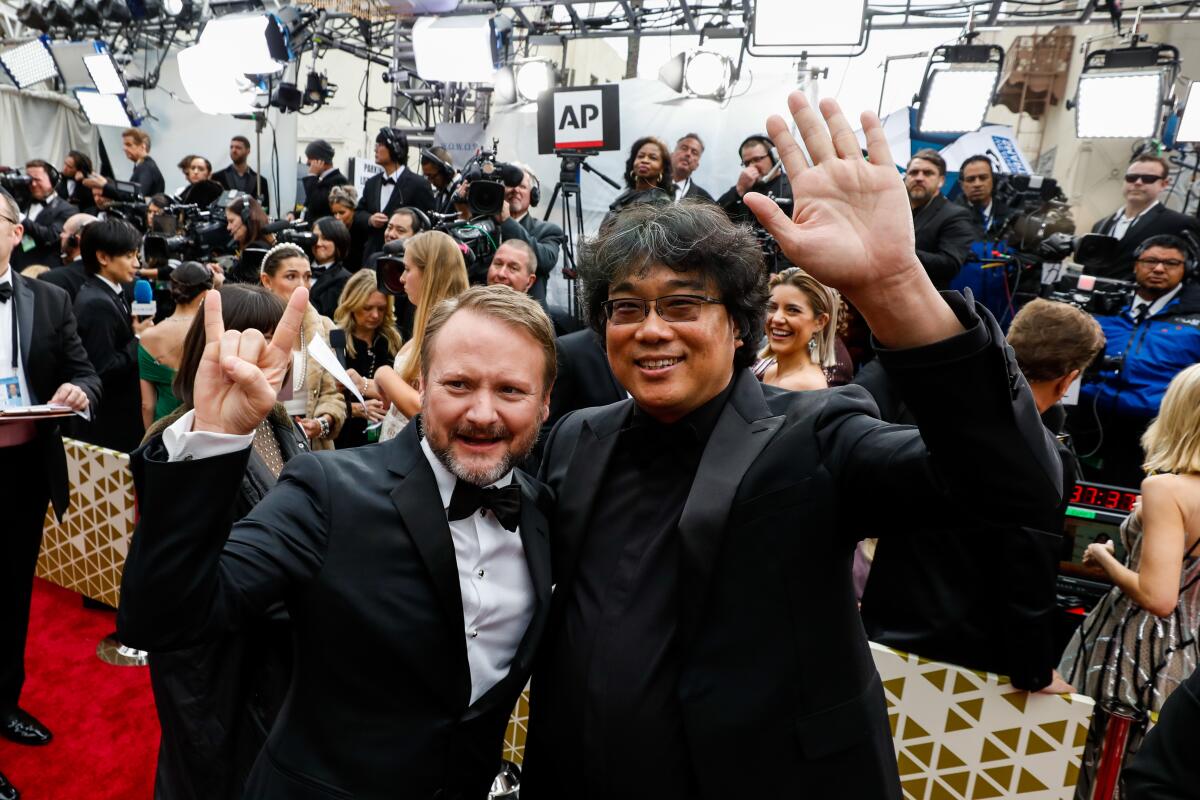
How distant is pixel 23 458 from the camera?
9.46 ft

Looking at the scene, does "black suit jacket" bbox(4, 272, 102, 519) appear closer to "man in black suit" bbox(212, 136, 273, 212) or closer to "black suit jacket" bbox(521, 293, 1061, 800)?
"black suit jacket" bbox(521, 293, 1061, 800)

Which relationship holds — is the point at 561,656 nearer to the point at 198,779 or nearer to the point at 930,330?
the point at 930,330

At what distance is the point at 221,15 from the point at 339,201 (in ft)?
14.9

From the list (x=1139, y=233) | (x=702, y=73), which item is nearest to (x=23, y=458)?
(x=1139, y=233)

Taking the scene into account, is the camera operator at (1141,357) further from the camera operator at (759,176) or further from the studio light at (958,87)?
the studio light at (958,87)

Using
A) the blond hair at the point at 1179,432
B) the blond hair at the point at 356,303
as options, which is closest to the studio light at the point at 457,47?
the blond hair at the point at 356,303

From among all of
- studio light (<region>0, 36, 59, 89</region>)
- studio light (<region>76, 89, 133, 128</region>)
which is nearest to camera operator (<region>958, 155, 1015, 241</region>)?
studio light (<region>76, 89, 133, 128</region>)

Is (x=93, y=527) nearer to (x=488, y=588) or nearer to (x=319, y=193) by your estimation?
(x=488, y=588)

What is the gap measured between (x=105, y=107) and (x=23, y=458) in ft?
34.4

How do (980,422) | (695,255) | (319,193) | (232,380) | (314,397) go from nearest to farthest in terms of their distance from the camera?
1. (980,422)
2. (232,380)
3. (695,255)
4. (314,397)
5. (319,193)

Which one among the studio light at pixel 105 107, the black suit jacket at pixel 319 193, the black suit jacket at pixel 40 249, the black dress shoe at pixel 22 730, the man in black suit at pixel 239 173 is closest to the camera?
the black dress shoe at pixel 22 730

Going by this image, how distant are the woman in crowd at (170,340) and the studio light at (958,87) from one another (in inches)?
232

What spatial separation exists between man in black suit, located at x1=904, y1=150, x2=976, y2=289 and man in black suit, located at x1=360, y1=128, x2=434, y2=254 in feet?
12.2

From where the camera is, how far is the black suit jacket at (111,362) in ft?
13.0
